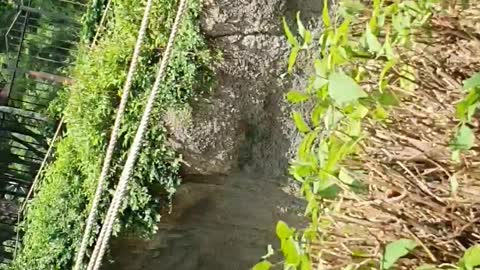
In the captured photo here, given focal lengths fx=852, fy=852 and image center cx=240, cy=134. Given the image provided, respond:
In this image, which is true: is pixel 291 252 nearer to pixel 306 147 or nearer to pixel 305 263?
pixel 305 263

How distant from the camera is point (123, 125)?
1.69 m

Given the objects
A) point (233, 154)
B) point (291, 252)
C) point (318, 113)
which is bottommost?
point (233, 154)

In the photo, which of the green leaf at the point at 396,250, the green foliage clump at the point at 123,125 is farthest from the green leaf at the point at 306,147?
the green foliage clump at the point at 123,125

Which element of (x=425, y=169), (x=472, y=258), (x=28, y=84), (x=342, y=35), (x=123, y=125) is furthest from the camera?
(x=28, y=84)

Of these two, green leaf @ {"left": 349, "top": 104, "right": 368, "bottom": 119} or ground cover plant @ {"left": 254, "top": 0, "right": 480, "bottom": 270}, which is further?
green leaf @ {"left": 349, "top": 104, "right": 368, "bottom": 119}

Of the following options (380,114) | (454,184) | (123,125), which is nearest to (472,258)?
(454,184)

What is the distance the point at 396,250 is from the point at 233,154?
1.14m

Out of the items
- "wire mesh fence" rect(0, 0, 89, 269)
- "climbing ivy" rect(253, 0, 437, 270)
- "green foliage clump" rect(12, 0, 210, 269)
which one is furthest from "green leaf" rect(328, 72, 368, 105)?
"wire mesh fence" rect(0, 0, 89, 269)

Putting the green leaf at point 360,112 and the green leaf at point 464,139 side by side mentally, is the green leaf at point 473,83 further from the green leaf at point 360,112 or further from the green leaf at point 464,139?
the green leaf at point 360,112

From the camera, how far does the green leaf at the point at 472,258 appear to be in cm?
53

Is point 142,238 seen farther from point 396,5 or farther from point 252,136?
point 396,5

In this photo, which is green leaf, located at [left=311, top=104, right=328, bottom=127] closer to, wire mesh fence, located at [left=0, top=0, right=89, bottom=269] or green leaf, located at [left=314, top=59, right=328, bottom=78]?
green leaf, located at [left=314, top=59, right=328, bottom=78]

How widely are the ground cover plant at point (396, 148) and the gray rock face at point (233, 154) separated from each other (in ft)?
2.79

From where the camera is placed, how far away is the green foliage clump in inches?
64.8
